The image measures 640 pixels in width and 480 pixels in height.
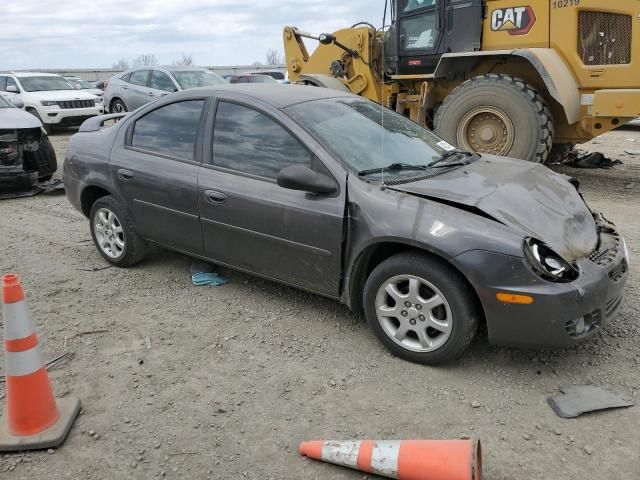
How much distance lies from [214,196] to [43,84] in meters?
13.7

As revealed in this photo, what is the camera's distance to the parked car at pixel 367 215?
9.75 ft

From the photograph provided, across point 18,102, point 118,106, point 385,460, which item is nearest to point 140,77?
point 118,106

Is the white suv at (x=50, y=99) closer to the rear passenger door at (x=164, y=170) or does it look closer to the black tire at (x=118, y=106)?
the black tire at (x=118, y=106)

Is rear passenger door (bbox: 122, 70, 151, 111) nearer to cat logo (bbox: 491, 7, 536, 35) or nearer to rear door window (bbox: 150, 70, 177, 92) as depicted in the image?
rear door window (bbox: 150, 70, 177, 92)

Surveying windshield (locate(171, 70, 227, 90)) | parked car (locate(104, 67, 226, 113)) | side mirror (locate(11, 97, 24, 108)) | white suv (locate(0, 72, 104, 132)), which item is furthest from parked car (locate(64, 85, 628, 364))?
side mirror (locate(11, 97, 24, 108))

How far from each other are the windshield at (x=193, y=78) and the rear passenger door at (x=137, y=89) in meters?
0.96

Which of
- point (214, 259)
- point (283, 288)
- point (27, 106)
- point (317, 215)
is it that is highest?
point (27, 106)

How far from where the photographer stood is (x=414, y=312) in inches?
126

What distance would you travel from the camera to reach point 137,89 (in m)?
13.4

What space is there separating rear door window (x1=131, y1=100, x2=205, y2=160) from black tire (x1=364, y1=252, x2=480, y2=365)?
5.86 ft

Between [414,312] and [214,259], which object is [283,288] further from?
[414,312]

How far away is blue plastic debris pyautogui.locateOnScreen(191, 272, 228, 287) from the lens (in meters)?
4.51

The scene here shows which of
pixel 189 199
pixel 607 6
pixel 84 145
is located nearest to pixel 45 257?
pixel 84 145

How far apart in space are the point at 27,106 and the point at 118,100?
91.5 inches
